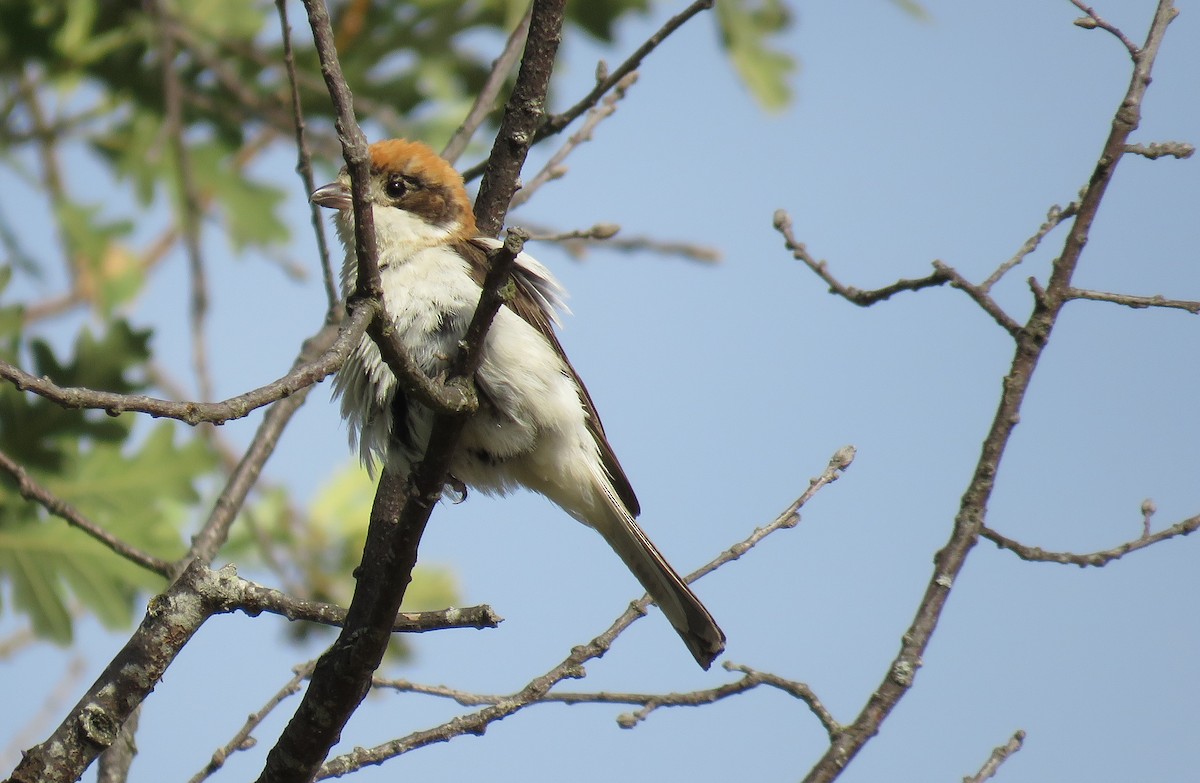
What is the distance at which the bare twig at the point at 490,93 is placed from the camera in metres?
5.08

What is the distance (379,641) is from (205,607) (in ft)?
1.31

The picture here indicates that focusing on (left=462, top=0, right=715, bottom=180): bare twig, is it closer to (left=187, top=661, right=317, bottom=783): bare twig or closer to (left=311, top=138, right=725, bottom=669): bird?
(left=311, top=138, right=725, bottom=669): bird

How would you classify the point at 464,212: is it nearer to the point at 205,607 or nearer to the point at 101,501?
the point at 101,501

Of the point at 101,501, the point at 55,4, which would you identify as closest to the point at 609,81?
the point at 101,501

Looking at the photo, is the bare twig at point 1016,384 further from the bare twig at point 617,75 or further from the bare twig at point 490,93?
the bare twig at point 490,93

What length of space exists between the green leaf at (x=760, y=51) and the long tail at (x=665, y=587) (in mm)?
2937

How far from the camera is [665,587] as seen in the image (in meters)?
4.29

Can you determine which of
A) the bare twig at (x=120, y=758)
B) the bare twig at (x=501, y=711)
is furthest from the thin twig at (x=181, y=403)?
the bare twig at (x=120, y=758)

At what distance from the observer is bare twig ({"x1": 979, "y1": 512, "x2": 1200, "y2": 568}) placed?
338cm

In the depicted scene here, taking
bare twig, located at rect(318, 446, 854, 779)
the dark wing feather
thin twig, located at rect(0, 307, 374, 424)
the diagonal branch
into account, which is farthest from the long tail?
thin twig, located at rect(0, 307, 374, 424)

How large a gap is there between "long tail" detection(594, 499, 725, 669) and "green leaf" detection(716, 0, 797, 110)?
116 inches

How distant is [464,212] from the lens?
4.76 metres

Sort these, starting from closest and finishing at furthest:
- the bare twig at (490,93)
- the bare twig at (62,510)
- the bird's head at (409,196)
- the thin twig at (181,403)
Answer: the thin twig at (181,403), the bare twig at (62,510), the bird's head at (409,196), the bare twig at (490,93)

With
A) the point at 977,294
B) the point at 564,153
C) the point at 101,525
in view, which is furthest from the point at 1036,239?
the point at 101,525
